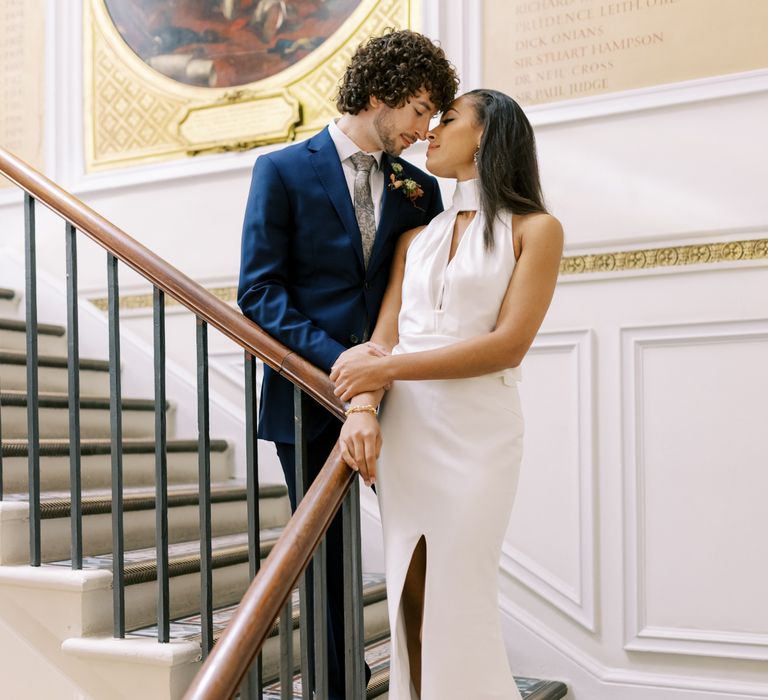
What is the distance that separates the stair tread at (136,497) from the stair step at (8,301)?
54.8 inches

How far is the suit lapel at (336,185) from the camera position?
2.49 meters

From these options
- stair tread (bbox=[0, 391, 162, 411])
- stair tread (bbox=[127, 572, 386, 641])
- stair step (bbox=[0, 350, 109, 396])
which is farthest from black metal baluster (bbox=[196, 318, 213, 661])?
stair step (bbox=[0, 350, 109, 396])

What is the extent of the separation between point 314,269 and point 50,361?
2.20 meters

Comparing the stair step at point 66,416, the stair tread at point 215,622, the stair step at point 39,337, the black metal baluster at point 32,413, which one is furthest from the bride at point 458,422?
the stair step at point 39,337

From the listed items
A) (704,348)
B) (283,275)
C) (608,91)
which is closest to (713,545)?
(704,348)

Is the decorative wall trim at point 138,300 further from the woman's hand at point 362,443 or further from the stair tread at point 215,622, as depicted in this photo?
the woman's hand at point 362,443

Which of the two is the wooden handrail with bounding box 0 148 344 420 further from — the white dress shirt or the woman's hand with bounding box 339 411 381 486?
the white dress shirt

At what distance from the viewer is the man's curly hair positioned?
251 cm

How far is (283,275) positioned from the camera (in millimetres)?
2455

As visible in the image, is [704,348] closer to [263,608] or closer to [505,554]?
[505,554]

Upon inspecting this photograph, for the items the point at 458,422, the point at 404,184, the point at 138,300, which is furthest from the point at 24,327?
the point at 458,422

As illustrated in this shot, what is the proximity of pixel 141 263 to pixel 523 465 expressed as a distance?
69.8 inches

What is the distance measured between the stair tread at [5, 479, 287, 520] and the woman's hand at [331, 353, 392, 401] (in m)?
1.26

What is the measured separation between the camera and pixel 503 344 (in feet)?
7.16
